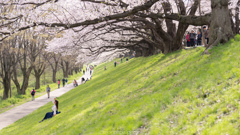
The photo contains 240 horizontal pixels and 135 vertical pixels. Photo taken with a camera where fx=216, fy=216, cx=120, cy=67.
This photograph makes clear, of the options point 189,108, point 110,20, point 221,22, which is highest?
point 110,20

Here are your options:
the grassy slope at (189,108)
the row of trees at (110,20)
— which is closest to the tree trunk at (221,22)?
the row of trees at (110,20)

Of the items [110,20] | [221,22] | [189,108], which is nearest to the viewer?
[189,108]

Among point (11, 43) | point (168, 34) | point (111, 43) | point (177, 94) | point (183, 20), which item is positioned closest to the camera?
point (177, 94)

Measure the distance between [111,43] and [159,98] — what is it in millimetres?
18350

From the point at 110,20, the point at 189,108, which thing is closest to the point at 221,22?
the point at 189,108

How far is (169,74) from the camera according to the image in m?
10.6

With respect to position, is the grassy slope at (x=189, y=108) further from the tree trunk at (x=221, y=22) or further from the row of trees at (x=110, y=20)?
the row of trees at (x=110, y=20)

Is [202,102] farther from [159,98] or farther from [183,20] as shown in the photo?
[183,20]

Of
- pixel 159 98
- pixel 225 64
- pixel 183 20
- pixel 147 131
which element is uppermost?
pixel 183 20

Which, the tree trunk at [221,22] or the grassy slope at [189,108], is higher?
the tree trunk at [221,22]

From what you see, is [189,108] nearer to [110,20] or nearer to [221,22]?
[221,22]

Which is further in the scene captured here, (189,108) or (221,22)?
(221,22)

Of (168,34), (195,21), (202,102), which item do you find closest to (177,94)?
(202,102)

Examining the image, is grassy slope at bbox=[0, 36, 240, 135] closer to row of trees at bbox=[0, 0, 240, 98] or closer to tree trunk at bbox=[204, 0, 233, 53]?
tree trunk at bbox=[204, 0, 233, 53]
